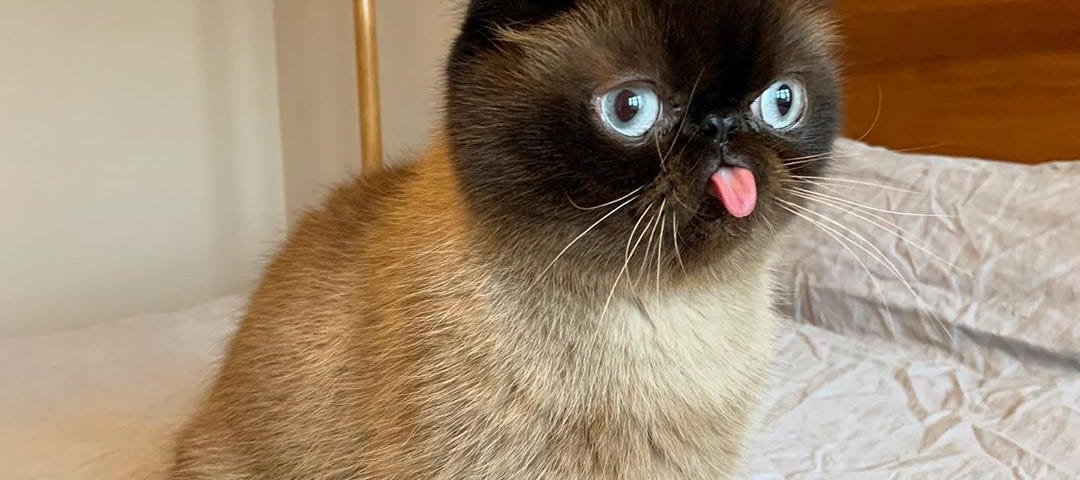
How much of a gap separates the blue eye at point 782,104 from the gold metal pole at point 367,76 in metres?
1.03

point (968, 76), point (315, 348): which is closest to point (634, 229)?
point (315, 348)

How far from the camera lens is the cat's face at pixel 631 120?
522 mm

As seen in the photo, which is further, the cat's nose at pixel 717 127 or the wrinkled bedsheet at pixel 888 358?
the wrinkled bedsheet at pixel 888 358

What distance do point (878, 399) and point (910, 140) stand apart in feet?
1.93

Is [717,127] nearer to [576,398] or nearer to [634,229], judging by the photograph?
[634,229]

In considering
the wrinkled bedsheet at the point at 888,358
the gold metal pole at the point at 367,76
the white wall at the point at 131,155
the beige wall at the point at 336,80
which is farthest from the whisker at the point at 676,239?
the white wall at the point at 131,155

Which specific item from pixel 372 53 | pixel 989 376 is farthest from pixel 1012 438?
pixel 372 53

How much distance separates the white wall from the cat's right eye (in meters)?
1.43

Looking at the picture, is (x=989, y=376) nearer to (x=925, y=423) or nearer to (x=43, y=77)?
(x=925, y=423)

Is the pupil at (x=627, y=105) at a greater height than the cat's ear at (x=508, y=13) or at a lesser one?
lesser

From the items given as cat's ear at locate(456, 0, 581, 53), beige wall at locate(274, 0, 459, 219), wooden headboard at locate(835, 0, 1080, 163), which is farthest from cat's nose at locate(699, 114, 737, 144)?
beige wall at locate(274, 0, 459, 219)

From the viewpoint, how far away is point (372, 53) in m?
1.57

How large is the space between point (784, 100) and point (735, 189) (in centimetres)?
8

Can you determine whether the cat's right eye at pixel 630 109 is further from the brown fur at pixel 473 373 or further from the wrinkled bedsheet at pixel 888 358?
the wrinkled bedsheet at pixel 888 358
